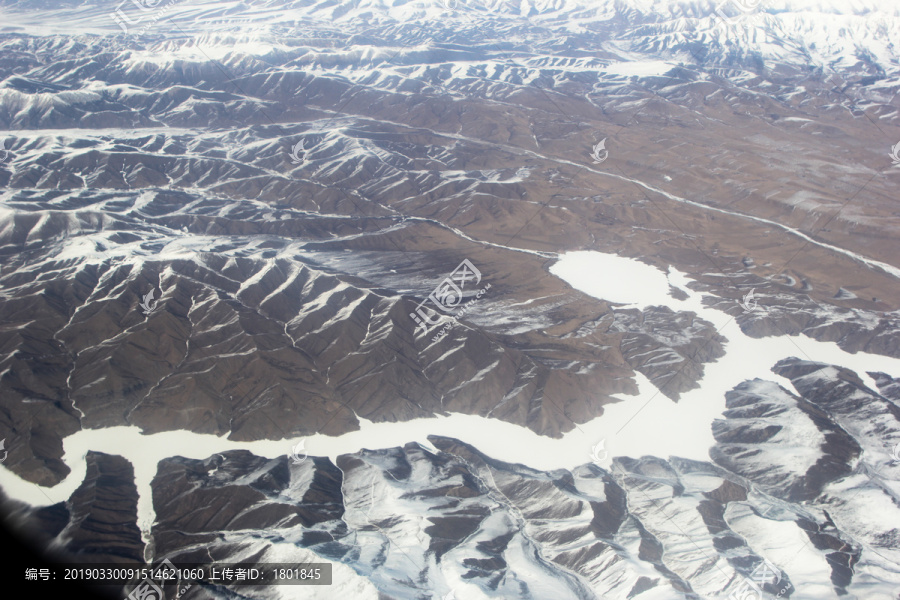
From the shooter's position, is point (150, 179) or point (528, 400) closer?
point (528, 400)

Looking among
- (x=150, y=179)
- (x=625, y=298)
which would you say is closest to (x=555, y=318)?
(x=625, y=298)

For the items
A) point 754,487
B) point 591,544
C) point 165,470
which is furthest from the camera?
point 754,487

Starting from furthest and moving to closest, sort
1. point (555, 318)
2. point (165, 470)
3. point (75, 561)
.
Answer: point (555, 318) < point (165, 470) < point (75, 561)

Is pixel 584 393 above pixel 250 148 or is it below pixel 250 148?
below

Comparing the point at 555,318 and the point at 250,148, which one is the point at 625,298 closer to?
the point at 555,318

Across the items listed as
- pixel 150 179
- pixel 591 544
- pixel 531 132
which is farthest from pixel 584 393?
pixel 531 132

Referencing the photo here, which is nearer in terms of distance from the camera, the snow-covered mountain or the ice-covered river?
the snow-covered mountain

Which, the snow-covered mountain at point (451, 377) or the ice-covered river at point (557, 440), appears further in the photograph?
the ice-covered river at point (557, 440)

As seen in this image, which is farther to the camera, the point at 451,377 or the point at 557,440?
the point at 451,377

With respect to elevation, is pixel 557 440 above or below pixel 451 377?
below

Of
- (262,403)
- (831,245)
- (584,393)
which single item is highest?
(262,403)
